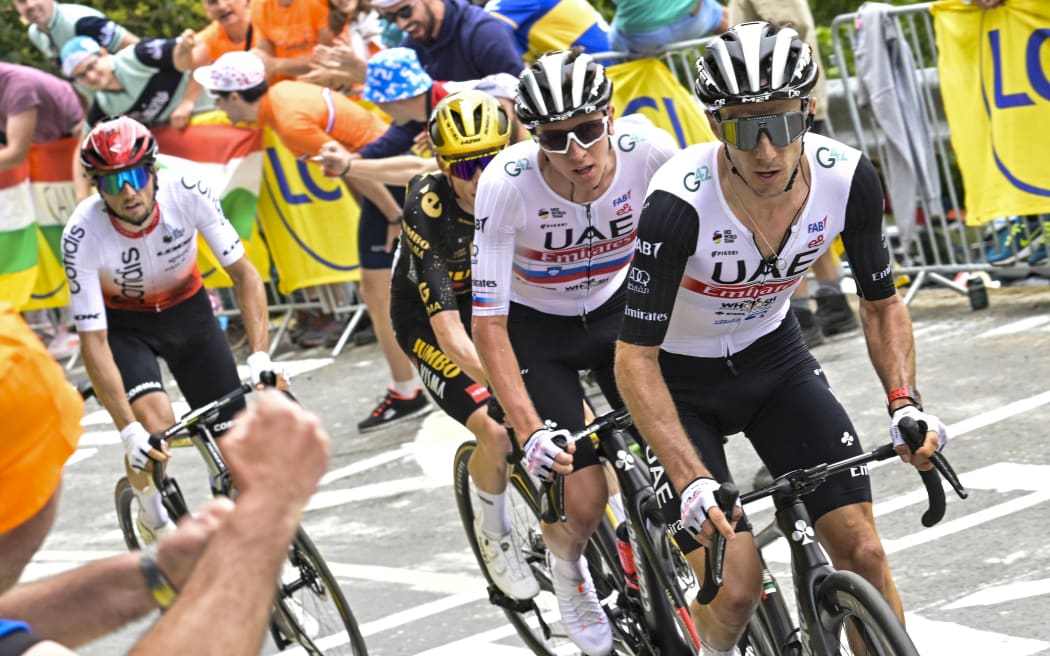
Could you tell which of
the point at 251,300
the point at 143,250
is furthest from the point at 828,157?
the point at 143,250

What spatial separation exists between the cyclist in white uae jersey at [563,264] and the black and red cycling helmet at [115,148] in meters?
2.03

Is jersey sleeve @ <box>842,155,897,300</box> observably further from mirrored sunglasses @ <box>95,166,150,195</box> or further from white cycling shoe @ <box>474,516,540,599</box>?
mirrored sunglasses @ <box>95,166,150,195</box>

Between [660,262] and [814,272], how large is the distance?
18.7 ft

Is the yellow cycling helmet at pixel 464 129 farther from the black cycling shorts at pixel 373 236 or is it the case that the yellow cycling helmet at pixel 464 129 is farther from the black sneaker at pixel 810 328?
the black cycling shorts at pixel 373 236

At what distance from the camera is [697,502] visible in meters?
4.31

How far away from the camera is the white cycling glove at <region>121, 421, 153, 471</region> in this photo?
6.95 m

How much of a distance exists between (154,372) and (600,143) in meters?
3.00

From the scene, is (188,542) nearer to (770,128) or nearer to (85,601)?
(85,601)

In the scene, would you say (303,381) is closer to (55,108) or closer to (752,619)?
(55,108)

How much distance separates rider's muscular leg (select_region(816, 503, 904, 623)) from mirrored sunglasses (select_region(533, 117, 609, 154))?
157cm

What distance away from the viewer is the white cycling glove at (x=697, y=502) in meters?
4.30

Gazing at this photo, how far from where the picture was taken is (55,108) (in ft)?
45.5

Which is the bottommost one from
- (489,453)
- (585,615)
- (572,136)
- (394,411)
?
(394,411)

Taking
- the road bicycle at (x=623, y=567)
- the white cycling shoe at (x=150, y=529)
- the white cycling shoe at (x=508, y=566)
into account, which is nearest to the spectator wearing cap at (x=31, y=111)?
the white cycling shoe at (x=150, y=529)
